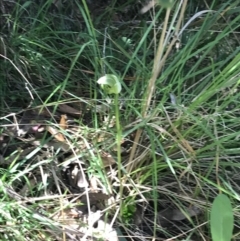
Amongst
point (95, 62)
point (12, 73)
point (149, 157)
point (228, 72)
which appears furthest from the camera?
point (12, 73)

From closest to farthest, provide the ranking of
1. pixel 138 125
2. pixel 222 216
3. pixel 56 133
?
pixel 222 216
pixel 138 125
pixel 56 133

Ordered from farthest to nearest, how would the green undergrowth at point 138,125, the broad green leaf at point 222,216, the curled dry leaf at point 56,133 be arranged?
the curled dry leaf at point 56,133, the green undergrowth at point 138,125, the broad green leaf at point 222,216

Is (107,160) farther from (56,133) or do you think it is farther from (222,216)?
(222,216)

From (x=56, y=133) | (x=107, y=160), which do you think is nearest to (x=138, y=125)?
(x=107, y=160)

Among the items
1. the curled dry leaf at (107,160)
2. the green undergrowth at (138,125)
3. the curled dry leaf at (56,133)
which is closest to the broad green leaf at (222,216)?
the green undergrowth at (138,125)

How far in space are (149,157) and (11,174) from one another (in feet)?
1.19

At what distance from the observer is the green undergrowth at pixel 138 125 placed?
138 cm

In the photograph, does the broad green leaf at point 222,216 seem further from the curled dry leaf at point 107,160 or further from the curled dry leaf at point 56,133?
the curled dry leaf at point 56,133

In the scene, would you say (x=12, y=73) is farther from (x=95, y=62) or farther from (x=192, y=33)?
(x=192, y=33)

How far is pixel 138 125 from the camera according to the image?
1.37 metres

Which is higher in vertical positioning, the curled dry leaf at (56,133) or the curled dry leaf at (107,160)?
the curled dry leaf at (56,133)

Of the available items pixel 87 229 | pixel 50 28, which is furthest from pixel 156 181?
pixel 50 28

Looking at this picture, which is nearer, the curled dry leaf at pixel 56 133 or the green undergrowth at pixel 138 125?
the green undergrowth at pixel 138 125

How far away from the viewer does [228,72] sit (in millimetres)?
1329
